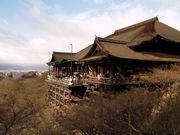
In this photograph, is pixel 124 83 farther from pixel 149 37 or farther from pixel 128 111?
pixel 149 37

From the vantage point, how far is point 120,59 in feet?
81.3

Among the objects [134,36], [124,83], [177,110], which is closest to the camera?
[177,110]

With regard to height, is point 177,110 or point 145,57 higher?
point 145,57

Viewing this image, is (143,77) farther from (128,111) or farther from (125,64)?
(128,111)

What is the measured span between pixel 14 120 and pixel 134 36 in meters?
20.1

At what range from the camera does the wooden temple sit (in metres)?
24.8

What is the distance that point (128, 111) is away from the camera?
17.6m

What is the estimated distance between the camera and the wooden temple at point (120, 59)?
24.8 m

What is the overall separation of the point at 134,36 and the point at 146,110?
17398 millimetres

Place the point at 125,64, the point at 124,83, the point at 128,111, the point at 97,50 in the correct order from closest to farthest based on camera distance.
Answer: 1. the point at 128,111
2. the point at 124,83
3. the point at 125,64
4. the point at 97,50

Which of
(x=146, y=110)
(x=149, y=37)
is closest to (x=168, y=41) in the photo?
(x=149, y=37)

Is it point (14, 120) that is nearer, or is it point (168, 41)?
point (14, 120)

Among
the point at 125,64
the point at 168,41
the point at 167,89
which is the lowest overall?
the point at 167,89

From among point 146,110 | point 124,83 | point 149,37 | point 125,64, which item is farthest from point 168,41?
point 146,110
